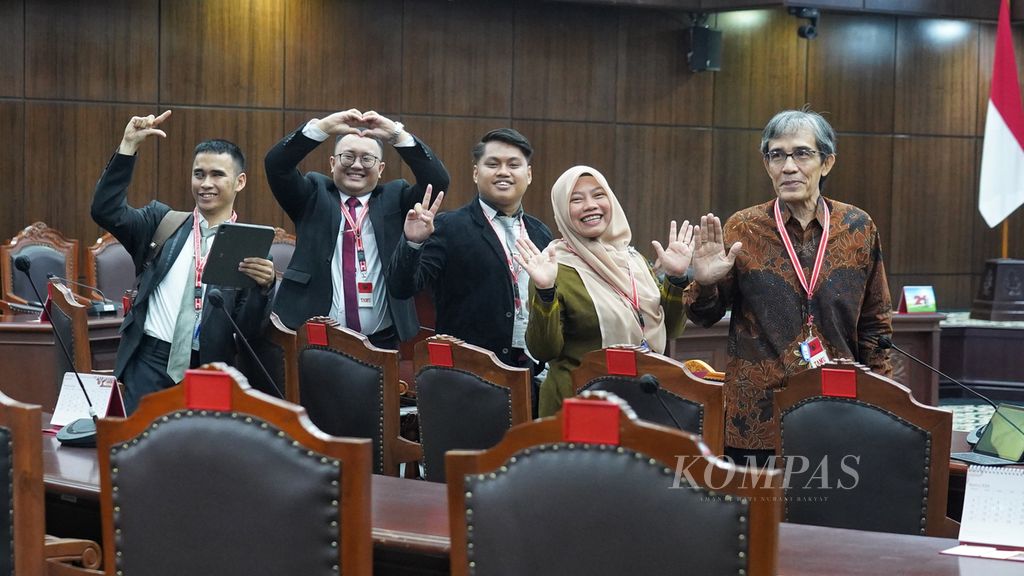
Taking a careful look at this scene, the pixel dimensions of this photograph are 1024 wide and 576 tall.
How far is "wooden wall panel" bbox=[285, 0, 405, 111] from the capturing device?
830 cm

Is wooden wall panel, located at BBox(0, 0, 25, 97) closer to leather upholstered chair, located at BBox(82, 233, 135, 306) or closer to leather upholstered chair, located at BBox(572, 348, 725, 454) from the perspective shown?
leather upholstered chair, located at BBox(82, 233, 135, 306)

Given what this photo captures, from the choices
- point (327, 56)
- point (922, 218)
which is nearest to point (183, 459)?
point (327, 56)

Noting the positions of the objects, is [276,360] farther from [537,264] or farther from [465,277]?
[537,264]

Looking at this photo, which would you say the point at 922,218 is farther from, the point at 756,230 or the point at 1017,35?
the point at 756,230

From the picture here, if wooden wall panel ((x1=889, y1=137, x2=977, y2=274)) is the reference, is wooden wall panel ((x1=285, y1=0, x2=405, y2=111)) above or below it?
above

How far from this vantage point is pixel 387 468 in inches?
127

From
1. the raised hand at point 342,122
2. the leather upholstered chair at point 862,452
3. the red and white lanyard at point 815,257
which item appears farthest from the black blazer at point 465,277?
the leather upholstered chair at point 862,452

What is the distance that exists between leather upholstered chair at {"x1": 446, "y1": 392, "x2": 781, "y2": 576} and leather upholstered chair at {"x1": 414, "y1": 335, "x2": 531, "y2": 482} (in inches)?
46.7

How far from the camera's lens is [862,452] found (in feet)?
8.25

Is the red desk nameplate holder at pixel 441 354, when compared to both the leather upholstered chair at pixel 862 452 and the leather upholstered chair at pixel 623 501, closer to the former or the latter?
the leather upholstered chair at pixel 862 452

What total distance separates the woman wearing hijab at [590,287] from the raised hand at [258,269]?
2.50 ft

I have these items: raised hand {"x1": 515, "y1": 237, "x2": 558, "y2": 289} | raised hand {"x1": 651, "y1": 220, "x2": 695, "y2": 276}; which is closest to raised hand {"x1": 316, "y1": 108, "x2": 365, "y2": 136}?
raised hand {"x1": 515, "y1": 237, "x2": 558, "y2": 289}

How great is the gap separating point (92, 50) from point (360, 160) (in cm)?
433

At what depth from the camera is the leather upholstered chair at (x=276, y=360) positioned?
11.1 feet
